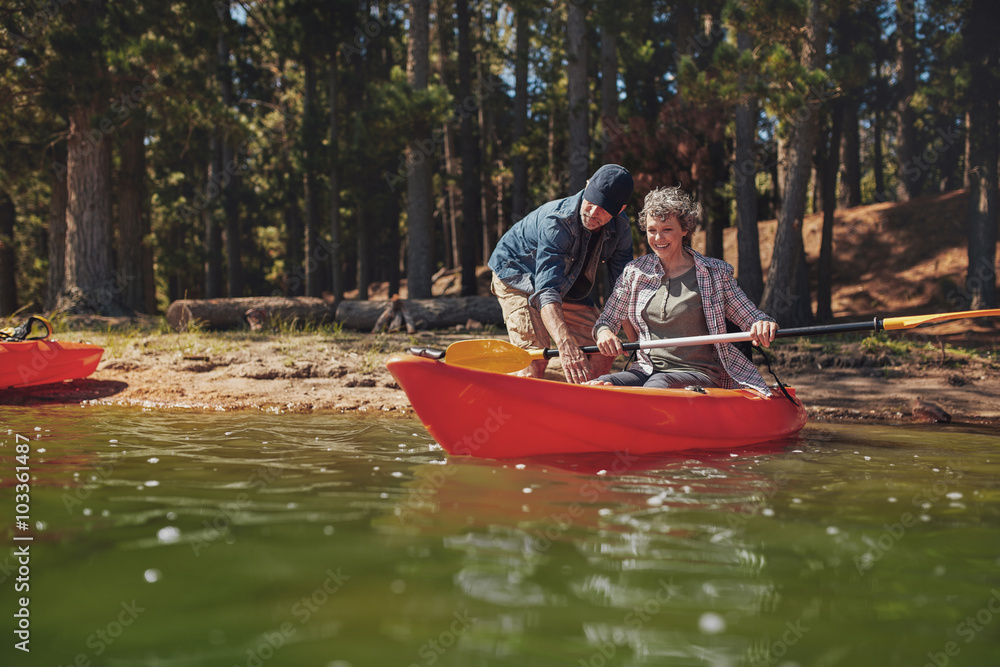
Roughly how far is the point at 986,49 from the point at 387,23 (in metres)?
16.5

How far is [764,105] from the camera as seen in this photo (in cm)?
1122

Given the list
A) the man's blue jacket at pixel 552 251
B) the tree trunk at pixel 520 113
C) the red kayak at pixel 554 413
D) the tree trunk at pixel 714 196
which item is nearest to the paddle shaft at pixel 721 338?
the red kayak at pixel 554 413

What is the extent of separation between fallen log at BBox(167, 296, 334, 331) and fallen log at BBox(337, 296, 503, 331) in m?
0.50

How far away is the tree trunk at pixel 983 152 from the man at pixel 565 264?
13.6m

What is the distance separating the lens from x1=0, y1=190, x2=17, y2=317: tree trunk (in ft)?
59.9

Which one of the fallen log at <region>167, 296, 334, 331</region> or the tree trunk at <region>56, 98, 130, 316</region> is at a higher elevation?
the tree trunk at <region>56, 98, 130, 316</region>

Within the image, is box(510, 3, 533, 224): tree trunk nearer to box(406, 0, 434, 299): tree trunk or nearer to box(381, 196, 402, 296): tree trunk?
box(406, 0, 434, 299): tree trunk

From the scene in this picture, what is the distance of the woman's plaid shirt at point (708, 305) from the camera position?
4.53 meters

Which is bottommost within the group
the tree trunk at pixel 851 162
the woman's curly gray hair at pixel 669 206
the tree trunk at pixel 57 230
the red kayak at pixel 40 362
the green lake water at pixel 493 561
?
the green lake water at pixel 493 561

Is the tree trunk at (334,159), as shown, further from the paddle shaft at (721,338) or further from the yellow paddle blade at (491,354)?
A: the paddle shaft at (721,338)

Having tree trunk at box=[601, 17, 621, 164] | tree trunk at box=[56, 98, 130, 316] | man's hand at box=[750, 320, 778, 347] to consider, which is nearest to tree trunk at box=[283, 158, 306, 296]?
tree trunk at box=[56, 98, 130, 316]

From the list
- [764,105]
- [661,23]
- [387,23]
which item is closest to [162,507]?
[764,105]

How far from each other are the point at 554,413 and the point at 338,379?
3855mm


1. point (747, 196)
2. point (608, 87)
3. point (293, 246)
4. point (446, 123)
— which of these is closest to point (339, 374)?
point (747, 196)
